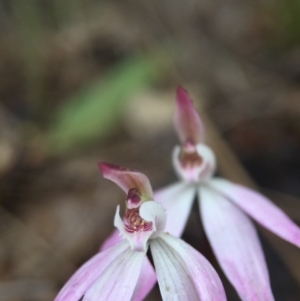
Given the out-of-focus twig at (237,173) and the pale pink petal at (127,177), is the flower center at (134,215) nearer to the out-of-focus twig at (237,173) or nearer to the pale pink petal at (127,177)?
the pale pink petal at (127,177)

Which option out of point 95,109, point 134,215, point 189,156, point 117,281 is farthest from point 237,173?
point 117,281

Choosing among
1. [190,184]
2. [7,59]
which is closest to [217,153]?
[190,184]

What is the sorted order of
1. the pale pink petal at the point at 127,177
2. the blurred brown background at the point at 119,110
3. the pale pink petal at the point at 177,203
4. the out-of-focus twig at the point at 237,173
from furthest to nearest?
the blurred brown background at the point at 119,110
the out-of-focus twig at the point at 237,173
the pale pink petal at the point at 177,203
the pale pink petal at the point at 127,177

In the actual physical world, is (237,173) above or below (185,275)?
above

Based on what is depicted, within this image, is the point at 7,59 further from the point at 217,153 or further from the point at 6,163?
the point at 217,153

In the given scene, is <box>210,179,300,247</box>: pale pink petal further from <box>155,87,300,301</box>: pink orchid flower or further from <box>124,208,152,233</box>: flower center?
<box>124,208,152,233</box>: flower center

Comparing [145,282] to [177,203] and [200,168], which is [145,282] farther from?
[200,168]

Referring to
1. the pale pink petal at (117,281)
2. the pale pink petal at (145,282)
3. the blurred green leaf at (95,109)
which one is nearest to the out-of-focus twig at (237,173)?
the blurred green leaf at (95,109)
